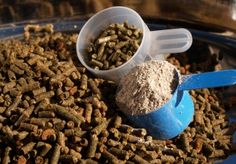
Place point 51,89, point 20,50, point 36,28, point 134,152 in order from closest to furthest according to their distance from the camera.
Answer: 1. point 134,152
2. point 51,89
3. point 20,50
4. point 36,28

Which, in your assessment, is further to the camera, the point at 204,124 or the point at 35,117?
the point at 204,124

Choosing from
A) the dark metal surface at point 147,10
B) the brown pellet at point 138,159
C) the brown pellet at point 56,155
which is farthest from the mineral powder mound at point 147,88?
the dark metal surface at point 147,10

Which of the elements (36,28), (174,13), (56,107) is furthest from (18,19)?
(56,107)

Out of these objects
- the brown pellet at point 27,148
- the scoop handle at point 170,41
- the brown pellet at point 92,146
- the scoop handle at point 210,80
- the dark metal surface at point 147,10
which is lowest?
the dark metal surface at point 147,10

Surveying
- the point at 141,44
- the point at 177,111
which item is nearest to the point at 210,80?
the point at 177,111

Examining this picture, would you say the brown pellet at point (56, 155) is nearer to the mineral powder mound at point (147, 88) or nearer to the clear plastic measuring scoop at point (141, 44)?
the mineral powder mound at point (147, 88)

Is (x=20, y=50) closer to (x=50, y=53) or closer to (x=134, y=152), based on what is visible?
(x=50, y=53)

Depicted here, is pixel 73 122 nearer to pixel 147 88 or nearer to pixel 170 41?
pixel 147 88
